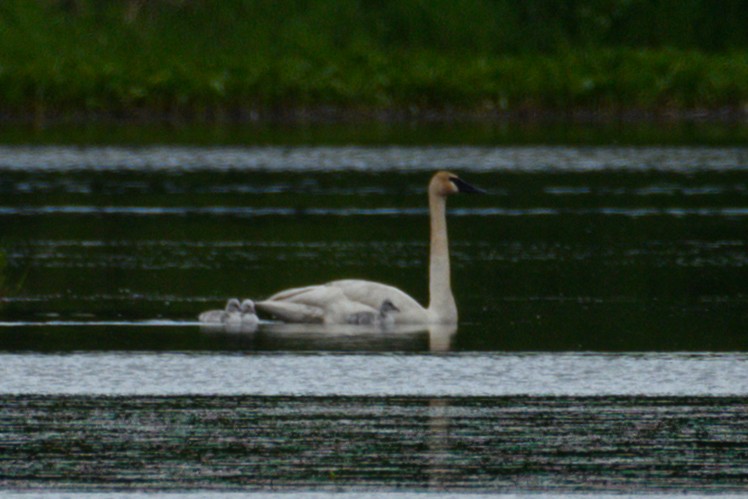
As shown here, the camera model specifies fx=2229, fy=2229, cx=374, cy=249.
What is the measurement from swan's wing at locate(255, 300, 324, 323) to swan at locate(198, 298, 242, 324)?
30 centimetres

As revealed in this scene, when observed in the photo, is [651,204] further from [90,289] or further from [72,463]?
[72,463]

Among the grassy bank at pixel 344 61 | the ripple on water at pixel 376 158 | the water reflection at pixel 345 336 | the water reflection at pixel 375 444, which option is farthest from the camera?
the grassy bank at pixel 344 61

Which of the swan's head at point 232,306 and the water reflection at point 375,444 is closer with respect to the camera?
the water reflection at point 375,444

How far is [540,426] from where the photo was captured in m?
10.7

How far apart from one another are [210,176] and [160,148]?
5.78 metres

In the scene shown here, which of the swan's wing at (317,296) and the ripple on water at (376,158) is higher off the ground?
the ripple on water at (376,158)

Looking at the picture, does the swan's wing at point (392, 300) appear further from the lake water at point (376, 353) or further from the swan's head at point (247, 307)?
the swan's head at point (247, 307)

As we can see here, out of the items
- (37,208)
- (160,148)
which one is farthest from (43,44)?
(37,208)

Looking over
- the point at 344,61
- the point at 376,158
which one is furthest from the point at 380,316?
the point at 344,61

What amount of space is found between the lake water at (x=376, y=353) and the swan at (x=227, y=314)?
0.53ft

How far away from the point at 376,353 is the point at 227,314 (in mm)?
1995

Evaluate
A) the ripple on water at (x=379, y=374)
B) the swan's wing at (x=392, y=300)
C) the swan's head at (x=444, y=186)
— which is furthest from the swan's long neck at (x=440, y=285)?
the ripple on water at (x=379, y=374)

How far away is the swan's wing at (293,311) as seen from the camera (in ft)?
51.0

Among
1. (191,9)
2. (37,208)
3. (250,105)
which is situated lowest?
(37,208)
